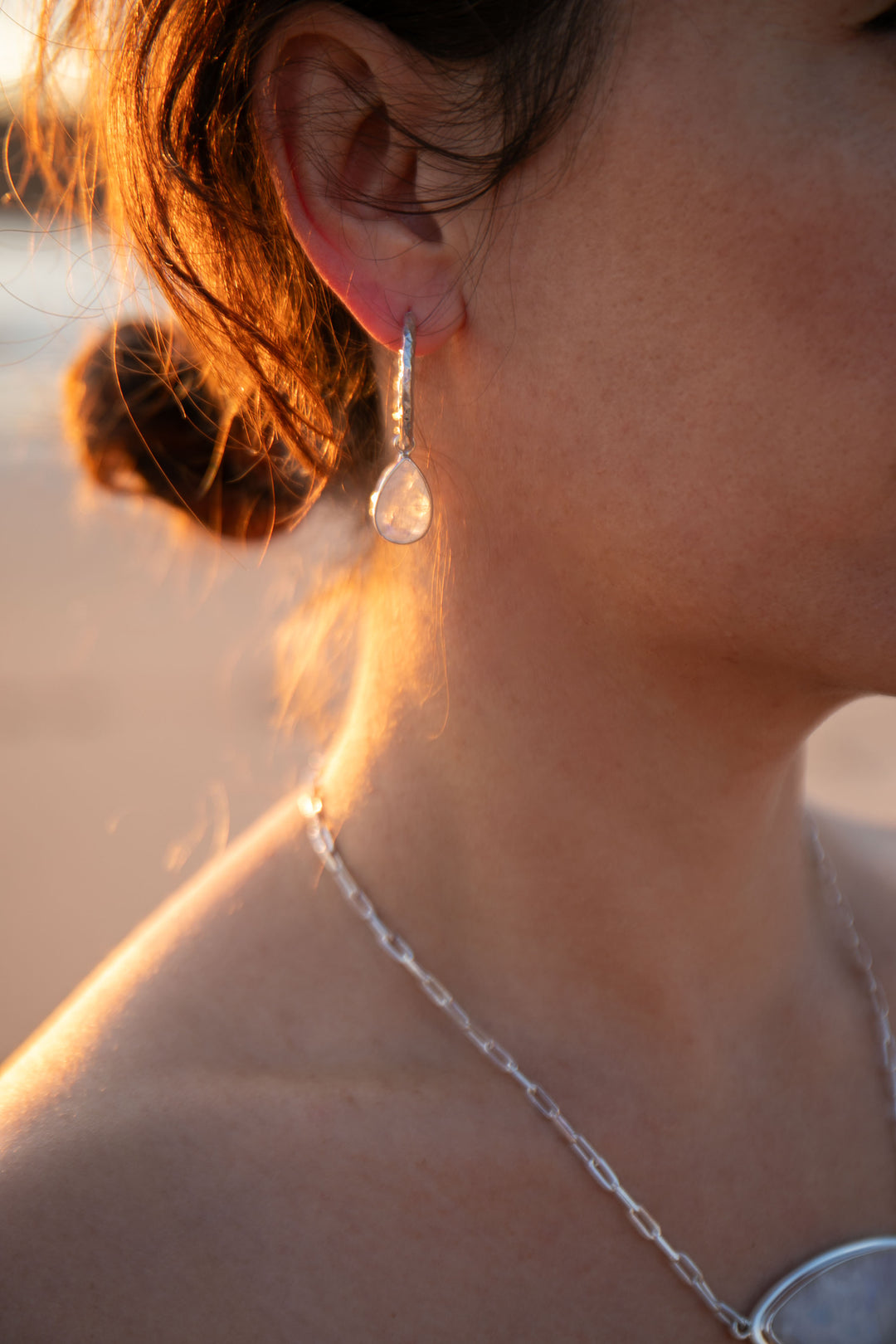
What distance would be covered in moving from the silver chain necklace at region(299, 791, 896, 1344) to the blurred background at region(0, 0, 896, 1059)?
632 mm

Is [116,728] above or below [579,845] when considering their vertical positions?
below

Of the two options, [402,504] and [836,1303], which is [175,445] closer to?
[402,504]

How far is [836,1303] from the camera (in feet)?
3.77

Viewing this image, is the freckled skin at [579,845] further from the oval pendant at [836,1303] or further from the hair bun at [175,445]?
the hair bun at [175,445]

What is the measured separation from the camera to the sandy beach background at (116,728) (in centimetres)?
335

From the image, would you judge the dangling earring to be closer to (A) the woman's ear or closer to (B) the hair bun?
(A) the woman's ear

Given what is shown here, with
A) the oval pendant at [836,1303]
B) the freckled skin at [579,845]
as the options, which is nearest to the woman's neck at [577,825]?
the freckled skin at [579,845]

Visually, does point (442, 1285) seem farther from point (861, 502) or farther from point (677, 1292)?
point (861, 502)

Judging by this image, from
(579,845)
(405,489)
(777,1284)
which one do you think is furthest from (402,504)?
(777,1284)

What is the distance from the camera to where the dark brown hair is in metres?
0.99

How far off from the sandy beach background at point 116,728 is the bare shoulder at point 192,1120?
57 cm

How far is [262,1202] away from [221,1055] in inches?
6.0

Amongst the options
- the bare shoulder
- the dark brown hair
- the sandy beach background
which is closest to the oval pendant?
the bare shoulder

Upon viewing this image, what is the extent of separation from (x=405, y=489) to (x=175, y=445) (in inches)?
21.9
